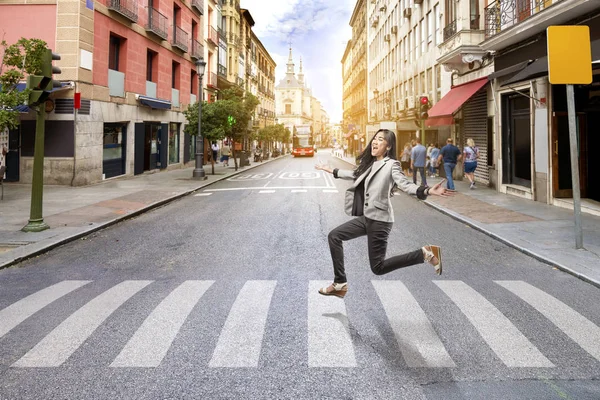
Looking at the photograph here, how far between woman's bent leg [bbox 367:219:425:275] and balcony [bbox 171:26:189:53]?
24.7m

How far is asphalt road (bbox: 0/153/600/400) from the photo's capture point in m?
3.06

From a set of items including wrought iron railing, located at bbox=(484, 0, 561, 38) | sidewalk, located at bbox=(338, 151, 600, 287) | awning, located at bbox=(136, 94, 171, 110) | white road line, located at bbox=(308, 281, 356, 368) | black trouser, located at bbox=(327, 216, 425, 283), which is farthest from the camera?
awning, located at bbox=(136, 94, 171, 110)

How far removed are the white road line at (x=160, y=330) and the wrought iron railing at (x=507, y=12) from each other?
39.6ft

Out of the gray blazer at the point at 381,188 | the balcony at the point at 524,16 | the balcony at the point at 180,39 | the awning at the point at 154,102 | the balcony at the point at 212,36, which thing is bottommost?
the gray blazer at the point at 381,188

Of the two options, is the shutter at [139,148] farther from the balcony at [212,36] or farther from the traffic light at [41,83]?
the balcony at [212,36]

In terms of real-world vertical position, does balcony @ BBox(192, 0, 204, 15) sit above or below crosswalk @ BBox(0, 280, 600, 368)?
above

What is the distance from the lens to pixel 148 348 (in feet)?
11.8

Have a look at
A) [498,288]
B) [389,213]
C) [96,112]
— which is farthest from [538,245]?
[96,112]

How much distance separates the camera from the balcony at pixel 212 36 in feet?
112

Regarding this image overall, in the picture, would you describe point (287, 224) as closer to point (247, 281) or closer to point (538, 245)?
point (247, 281)

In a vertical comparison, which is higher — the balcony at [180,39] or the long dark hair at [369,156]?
the balcony at [180,39]

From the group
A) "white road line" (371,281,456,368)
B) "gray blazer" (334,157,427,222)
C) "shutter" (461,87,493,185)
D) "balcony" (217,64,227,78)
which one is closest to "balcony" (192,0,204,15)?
"balcony" (217,64,227,78)

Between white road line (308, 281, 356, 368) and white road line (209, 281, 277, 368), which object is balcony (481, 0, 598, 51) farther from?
white road line (209, 281, 277, 368)

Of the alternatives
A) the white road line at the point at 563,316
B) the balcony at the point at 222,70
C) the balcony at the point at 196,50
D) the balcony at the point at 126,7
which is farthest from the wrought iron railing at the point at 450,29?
the balcony at the point at 222,70
